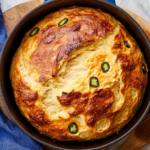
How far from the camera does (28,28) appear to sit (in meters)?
2.17

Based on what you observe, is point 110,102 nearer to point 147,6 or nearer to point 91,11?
point 91,11

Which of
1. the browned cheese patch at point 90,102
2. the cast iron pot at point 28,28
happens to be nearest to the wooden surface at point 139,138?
the cast iron pot at point 28,28

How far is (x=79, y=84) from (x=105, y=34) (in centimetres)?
46

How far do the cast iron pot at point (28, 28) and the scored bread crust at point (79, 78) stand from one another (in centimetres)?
9

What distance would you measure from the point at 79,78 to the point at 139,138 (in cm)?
121

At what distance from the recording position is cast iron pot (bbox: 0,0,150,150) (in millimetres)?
2004

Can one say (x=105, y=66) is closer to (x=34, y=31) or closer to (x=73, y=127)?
(x=73, y=127)

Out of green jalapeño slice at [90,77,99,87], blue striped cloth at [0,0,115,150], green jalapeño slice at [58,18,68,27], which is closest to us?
green jalapeño slice at [90,77,99,87]

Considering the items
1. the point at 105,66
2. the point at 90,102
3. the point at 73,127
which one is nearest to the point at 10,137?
the point at 73,127

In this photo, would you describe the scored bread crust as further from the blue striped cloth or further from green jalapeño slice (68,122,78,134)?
the blue striped cloth

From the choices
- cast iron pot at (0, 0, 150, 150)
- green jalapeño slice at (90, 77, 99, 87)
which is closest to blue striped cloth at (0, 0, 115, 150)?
cast iron pot at (0, 0, 150, 150)

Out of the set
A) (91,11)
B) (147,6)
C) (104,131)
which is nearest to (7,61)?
(91,11)

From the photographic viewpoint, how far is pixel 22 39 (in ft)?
6.89

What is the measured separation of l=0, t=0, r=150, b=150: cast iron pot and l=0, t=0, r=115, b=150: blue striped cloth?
0.25 meters
